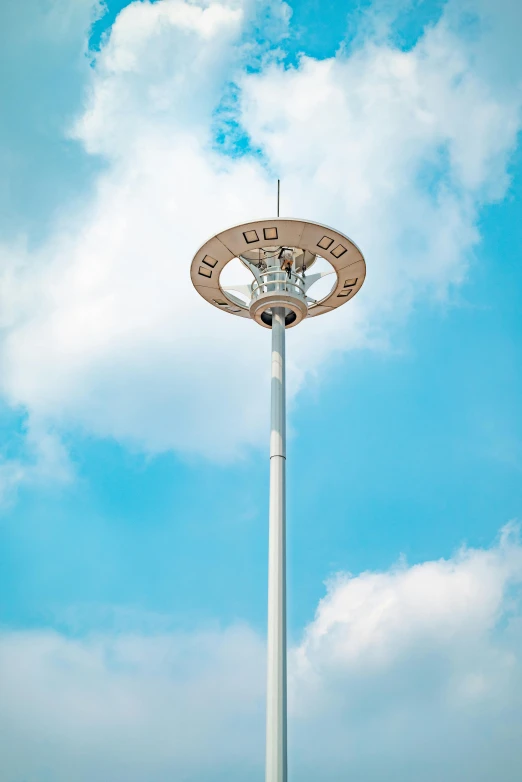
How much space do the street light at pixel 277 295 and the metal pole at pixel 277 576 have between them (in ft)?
0.07

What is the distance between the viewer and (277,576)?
1928 cm

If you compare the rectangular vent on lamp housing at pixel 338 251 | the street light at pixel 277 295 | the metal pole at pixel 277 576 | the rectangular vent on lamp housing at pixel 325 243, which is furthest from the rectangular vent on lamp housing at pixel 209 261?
the rectangular vent on lamp housing at pixel 338 251

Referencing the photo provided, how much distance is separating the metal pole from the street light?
22 mm

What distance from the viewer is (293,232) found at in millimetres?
21094

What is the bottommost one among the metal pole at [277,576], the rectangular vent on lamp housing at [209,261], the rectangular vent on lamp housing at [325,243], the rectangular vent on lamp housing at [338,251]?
the metal pole at [277,576]

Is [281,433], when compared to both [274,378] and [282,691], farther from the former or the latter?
[282,691]

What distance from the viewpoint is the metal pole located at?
17.7 m

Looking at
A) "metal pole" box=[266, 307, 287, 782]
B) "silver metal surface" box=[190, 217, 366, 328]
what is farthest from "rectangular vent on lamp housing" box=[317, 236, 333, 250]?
"metal pole" box=[266, 307, 287, 782]

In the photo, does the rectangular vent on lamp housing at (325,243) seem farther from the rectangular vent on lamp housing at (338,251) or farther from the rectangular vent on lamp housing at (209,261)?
the rectangular vent on lamp housing at (209,261)

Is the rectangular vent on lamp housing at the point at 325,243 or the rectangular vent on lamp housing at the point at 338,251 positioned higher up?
the rectangular vent on lamp housing at the point at 338,251

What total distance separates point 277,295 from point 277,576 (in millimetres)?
8106

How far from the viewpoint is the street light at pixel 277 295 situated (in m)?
18.3

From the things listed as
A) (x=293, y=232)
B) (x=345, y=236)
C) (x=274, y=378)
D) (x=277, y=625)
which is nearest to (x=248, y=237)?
(x=293, y=232)

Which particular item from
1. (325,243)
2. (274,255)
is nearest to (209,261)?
(274,255)
